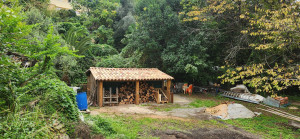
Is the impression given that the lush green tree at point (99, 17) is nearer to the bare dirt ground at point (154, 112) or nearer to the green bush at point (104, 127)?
the bare dirt ground at point (154, 112)

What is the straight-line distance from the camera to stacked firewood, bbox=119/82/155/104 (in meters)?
11.2

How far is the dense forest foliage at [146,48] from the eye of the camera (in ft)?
11.2

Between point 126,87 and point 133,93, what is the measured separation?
0.65 metres

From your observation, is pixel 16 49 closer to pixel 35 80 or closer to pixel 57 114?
pixel 35 80

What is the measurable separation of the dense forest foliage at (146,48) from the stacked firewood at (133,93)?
129 inches

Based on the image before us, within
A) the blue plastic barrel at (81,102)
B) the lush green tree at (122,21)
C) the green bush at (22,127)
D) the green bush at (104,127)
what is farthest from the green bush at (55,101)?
the lush green tree at (122,21)

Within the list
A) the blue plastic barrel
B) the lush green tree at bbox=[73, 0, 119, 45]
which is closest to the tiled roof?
the blue plastic barrel

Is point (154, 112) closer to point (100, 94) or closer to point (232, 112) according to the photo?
point (100, 94)

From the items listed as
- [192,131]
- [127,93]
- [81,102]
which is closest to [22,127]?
[81,102]

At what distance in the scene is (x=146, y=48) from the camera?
14672mm

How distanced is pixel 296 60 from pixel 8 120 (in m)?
12.1

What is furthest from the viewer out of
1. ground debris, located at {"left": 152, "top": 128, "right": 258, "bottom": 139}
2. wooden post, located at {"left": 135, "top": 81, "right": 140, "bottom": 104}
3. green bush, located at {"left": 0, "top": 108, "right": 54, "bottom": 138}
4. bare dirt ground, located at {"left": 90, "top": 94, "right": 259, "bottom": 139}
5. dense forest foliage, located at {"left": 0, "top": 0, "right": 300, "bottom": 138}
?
wooden post, located at {"left": 135, "top": 81, "right": 140, "bottom": 104}

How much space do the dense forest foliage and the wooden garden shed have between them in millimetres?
2447

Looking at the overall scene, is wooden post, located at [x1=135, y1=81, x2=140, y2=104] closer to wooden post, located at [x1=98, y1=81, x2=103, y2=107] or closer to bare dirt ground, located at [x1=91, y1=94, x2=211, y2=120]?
bare dirt ground, located at [x1=91, y1=94, x2=211, y2=120]
